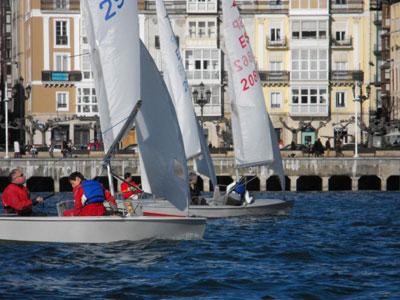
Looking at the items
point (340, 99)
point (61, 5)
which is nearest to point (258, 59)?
point (340, 99)

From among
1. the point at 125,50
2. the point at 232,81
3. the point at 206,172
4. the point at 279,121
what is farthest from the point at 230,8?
the point at 279,121

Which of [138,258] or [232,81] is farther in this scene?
[232,81]

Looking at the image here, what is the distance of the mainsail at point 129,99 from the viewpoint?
114 feet

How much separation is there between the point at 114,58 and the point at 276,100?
7482 centimetres

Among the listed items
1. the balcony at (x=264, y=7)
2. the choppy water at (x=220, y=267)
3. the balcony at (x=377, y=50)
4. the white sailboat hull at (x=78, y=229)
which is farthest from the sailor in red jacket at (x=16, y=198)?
the balcony at (x=377, y=50)

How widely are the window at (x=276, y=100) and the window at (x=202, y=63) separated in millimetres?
4229

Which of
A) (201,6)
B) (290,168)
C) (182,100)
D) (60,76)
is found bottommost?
(290,168)

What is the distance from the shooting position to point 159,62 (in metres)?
109

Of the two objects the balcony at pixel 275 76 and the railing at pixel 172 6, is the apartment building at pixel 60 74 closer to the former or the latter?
the railing at pixel 172 6

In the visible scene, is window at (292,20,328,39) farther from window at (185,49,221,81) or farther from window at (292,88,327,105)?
window at (185,49,221,81)

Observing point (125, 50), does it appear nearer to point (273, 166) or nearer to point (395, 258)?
point (395, 258)

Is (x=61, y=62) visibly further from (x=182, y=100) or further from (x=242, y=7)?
(x=182, y=100)

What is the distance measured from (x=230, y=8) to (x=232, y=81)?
2.47 meters

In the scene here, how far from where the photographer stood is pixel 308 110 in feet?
357
